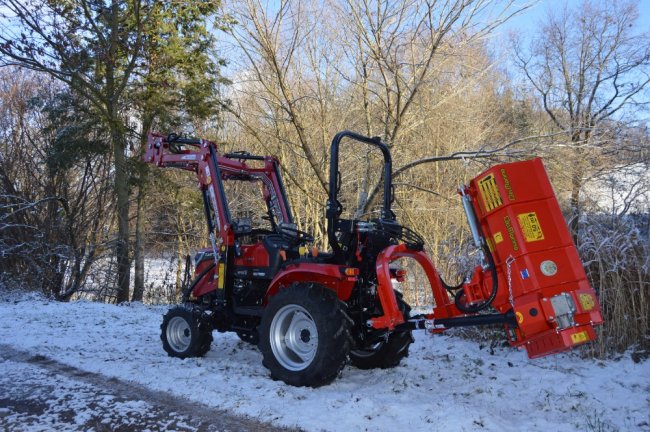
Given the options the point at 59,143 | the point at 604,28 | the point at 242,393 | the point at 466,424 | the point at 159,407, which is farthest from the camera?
the point at 604,28

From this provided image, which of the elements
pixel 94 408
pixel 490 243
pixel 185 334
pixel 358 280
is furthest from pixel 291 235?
pixel 94 408

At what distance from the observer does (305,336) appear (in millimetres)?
5062

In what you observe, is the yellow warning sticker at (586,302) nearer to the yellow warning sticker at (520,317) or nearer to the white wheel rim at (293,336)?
the yellow warning sticker at (520,317)

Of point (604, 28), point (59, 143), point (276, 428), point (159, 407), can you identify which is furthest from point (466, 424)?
point (604, 28)

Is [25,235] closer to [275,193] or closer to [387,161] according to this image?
[275,193]

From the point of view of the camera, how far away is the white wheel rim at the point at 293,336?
4.98 meters

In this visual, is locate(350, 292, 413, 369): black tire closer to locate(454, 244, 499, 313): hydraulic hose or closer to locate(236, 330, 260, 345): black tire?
locate(454, 244, 499, 313): hydraulic hose

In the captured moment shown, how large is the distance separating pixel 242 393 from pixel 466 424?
194 centimetres

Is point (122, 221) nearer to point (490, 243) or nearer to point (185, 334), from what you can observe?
point (185, 334)

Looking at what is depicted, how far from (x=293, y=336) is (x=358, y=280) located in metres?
0.87

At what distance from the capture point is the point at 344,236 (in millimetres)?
5055

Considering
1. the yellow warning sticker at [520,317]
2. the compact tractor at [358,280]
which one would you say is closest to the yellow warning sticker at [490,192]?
the compact tractor at [358,280]

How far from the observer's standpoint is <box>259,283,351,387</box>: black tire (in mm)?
4570

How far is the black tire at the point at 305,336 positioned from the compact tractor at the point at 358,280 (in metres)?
0.01
